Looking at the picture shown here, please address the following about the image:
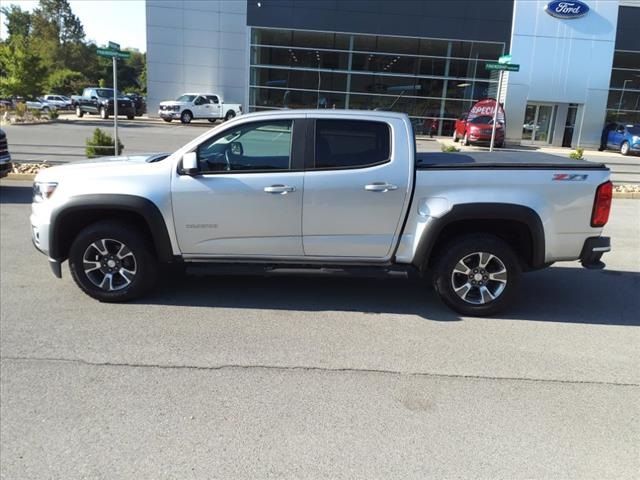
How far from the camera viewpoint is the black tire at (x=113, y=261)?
512 centimetres

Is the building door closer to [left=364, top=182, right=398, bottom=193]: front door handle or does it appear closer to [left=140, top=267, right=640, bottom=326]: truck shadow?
[left=140, top=267, right=640, bottom=326]: truck shadow

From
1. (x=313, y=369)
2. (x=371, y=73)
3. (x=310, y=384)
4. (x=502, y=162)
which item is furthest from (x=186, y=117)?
(x=310, y=384)

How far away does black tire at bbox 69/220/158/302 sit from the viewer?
5.12m

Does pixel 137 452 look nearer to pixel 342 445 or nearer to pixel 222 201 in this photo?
pixel 342 445

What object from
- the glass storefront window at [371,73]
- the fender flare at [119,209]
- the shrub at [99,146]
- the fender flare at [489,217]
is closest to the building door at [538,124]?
the glass storefront window at [371,73]

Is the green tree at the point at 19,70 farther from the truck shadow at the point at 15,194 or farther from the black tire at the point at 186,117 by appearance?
the truck shadow at the point at 15,194

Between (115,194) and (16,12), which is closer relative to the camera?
(115,194)

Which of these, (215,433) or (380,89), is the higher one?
(380,89)

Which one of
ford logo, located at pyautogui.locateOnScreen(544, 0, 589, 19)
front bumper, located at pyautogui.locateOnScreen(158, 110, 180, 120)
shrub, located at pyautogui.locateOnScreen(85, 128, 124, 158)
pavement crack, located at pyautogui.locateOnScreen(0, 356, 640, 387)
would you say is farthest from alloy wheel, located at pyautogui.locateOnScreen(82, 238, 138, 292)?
front bumper, located at pyautogui.locateOnScreen(158, 110, 180, 120)

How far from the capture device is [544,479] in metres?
2.87

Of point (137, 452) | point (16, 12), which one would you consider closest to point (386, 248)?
point (137, 452)

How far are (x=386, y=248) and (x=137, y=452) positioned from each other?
2873 millimetres

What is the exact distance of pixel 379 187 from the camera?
16.2 ft

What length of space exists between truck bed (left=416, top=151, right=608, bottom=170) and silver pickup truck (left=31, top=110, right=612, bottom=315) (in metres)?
0.02
